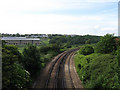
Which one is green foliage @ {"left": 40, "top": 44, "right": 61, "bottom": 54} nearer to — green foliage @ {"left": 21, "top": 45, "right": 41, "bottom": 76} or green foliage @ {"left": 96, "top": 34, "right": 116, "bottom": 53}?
green foliage @ {"left": 21, "top": 45, "right": 41, "bottom": 76}

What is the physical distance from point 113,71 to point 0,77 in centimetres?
1080

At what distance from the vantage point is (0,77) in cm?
746

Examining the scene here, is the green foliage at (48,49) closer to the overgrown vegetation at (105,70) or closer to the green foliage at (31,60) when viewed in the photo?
the green foliage at (31,60)

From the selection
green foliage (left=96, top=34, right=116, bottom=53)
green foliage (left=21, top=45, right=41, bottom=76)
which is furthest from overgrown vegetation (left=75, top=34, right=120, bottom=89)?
green foliage (left=21, top=45, right=41, bottom=76)

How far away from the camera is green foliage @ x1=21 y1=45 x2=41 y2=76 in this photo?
15.7 meters

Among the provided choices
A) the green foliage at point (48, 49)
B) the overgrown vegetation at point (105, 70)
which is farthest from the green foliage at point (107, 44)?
the green foliage at point (48, 49)

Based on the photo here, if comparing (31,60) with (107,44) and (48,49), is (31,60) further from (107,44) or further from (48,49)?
(48,49)

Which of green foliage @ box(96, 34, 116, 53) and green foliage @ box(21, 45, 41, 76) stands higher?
green foliage @ box(96, 34, 116, 53)

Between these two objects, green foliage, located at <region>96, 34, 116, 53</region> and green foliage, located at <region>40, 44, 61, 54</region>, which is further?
green foliage, located at <region>40, 44, 61, 54</region>

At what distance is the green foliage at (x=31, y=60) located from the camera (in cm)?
1566

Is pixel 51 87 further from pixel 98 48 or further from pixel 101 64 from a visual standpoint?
pixel 98 48

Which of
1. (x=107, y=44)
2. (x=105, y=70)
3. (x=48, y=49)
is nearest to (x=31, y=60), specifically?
(x=105, y=70)

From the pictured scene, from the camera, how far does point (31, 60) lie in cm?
1572

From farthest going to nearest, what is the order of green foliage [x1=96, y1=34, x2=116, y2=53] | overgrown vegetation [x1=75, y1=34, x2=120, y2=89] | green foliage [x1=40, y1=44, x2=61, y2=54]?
green foliage [x1=40, y1=44, x2=61, y2=54] → green foliage [x1=96, y1=34, x2=116, y2=53] → overgrown vegetation [x1=75, y1=34, x2=120, y2=89]
